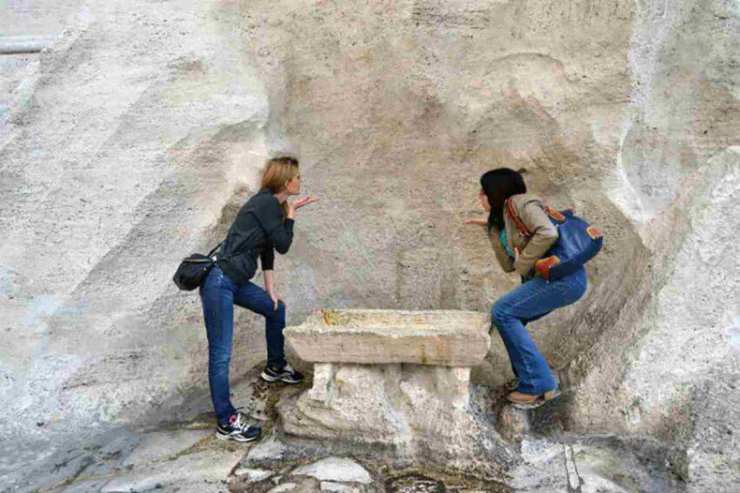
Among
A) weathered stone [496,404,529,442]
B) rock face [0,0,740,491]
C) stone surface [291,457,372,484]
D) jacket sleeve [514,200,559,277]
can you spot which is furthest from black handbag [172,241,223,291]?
weathered stone [496,404,529,442]

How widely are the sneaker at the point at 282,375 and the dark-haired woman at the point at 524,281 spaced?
1.15 meters

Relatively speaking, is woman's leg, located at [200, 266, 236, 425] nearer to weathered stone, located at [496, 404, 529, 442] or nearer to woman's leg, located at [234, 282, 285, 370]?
woman's leg, located at [234, 282, 285, 370]

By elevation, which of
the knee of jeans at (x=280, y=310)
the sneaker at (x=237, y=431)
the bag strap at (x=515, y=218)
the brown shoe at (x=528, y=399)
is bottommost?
the sneaker at (x=237, y=431)

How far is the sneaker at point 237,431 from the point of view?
328cm

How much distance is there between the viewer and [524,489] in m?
2.90

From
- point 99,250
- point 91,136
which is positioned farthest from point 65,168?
point 99,250

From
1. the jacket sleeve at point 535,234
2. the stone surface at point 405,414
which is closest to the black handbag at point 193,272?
the stone surface at point 405,414

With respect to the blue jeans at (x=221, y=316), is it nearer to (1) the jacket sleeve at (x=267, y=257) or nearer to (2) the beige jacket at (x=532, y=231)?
(1) the jacket sleeve at (x=267, y=257)

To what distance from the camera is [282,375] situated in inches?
145

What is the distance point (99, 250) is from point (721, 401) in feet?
9.96

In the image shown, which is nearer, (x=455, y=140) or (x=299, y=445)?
(x=299, y=445)

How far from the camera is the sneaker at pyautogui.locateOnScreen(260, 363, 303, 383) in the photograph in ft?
12.1

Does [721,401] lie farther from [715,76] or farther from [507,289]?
[715,76]

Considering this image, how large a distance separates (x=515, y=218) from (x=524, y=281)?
367mm
